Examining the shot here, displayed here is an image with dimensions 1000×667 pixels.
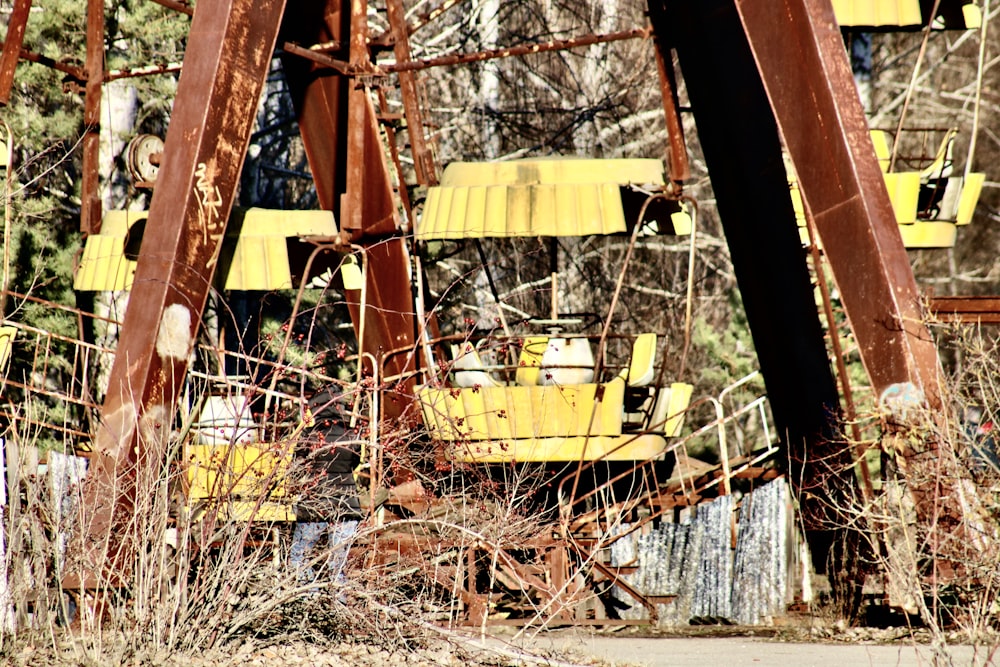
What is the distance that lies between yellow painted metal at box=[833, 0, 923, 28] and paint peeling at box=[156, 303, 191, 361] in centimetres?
791

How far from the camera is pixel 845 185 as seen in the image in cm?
1026

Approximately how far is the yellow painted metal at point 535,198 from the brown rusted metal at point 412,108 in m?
0.92

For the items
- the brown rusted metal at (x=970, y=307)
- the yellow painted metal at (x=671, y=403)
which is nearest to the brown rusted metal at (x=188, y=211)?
the yellow painted metal at (x=671, y=403)

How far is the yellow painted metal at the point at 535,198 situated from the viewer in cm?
1295

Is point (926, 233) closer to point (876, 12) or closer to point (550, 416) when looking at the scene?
point (876, 12)

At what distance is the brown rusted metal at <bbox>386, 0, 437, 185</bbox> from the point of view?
14.5m

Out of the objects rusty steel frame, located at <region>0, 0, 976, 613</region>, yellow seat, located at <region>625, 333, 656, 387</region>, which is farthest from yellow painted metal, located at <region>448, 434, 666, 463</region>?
rusty steel frame, located at <region>0, 0, 976, 613</region>

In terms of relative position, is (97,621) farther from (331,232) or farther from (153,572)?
(331,232)

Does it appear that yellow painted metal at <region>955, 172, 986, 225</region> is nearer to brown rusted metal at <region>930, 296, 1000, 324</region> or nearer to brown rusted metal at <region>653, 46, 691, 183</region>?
brown rusted metal at <region>653, 46, 691, 183</region>

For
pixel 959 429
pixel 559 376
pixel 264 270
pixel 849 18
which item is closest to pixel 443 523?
pixel 959 429

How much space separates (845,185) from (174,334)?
543cm

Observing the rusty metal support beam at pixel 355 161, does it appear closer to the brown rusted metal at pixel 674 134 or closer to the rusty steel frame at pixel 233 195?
the rusty steel frame at pixel 233 195

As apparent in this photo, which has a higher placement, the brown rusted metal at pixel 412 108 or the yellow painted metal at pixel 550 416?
the brown rusted metal at pixel 412 108

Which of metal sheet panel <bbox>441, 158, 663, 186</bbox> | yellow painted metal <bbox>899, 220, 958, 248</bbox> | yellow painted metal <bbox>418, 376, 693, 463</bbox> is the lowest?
yellow painted metal <bbox>418, 376, 693, 463</bbox>
